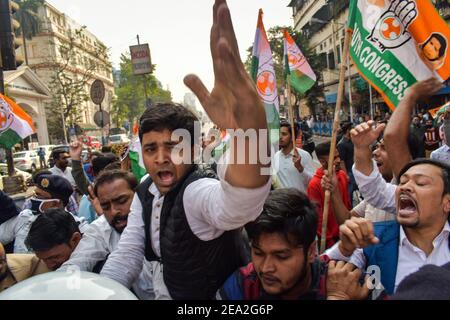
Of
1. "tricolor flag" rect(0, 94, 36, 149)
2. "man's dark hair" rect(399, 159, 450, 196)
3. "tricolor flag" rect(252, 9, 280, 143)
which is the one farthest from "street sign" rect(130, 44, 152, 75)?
"man's dark hair" rect(399, 159, 450, 196)

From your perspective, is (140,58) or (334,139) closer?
(334,139)

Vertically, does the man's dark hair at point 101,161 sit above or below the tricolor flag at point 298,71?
below

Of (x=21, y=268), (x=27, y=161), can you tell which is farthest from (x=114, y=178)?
(x=27, y=161)

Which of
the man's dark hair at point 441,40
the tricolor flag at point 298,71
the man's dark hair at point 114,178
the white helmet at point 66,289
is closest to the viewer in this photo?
the white helmet at point 66,289

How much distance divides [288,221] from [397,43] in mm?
2014

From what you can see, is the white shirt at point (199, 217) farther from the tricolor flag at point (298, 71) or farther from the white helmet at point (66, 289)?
the tricolor flag at point (298, 71)

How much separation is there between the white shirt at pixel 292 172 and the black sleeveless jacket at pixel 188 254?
9.59 feet

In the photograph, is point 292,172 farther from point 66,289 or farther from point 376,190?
point 66,289

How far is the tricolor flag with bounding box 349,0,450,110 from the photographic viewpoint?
2.76m

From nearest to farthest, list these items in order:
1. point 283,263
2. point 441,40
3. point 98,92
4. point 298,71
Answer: point 283,263
point 441,40
point 298,71
point 98,92

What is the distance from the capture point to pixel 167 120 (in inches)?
61.8

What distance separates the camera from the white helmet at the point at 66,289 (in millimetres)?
883

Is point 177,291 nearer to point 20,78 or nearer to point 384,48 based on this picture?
point 384,48

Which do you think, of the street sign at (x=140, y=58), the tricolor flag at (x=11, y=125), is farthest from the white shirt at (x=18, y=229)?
the street sign at (x=140, y=58)
